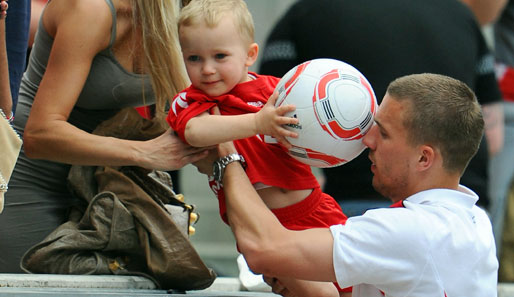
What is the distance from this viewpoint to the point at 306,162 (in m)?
3.23

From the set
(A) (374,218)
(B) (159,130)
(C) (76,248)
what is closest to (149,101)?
(B) (159,130)

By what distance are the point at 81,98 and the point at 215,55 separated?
76 cm

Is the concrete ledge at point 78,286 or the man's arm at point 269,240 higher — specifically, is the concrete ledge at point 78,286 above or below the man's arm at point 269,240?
below

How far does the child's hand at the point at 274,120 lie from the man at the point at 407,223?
0.65ft

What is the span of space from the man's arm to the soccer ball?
0.70 ft

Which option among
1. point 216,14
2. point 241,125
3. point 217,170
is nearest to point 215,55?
point 216,14

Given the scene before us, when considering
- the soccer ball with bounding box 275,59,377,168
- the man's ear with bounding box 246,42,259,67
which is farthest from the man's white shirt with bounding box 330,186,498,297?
the man's ear with bounding box 246,42,259,67

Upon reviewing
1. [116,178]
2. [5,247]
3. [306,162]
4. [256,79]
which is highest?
[256,79]

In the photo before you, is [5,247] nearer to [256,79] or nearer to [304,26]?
[256,79]

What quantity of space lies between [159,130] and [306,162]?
2.66 ft

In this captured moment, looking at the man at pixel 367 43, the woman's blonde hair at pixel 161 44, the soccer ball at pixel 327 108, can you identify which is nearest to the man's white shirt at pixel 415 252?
the soccer ball at pixel 327 108

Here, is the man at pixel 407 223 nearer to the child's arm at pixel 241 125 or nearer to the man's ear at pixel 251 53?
the child's arm at pixel 241 125

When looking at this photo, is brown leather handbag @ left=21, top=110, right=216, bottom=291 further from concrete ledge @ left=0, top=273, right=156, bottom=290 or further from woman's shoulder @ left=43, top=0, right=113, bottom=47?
woman's shoulder @ left=43, top=0, right=113, bottom=47

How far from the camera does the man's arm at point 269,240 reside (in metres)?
3.09
